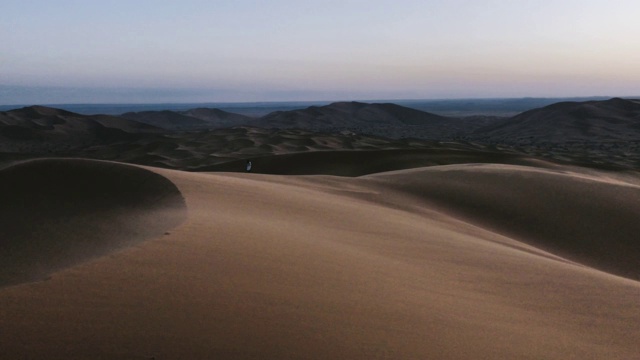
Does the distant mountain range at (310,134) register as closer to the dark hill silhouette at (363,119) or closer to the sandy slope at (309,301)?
the dark hill silhouette at (363,119)

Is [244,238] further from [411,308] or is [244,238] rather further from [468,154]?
[468,154]

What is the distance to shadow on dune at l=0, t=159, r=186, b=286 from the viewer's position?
3895 mm

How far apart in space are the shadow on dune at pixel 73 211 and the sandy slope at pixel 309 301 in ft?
0.79

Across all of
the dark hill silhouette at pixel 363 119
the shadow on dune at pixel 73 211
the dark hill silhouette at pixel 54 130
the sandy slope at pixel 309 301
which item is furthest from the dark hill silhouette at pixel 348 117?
the sandy slope at pixel 309 301

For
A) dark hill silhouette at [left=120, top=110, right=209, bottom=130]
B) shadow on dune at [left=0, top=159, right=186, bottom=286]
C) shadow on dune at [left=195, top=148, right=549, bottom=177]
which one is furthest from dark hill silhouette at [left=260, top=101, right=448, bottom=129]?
shadow on dune at [left=0, top=159, right=186, bottom=286]

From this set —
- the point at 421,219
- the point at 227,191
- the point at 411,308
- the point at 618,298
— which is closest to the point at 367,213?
the point at 421,219

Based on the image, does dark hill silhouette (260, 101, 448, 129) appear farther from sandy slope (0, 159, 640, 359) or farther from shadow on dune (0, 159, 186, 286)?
sandy slope (0, 159, 640, 359)

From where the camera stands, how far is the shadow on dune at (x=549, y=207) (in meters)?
8.17

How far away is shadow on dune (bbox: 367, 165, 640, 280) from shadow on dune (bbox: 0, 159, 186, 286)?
5029 millimetres

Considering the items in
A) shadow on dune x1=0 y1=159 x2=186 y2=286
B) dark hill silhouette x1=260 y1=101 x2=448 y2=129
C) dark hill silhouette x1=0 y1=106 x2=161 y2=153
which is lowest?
dark hill silhouette x1=0 y1=106 x2=161 y2=153

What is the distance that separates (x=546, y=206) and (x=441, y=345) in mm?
8037

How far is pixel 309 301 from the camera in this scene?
2.88 metres

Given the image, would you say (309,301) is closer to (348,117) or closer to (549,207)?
(549,207)

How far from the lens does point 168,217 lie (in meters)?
4.73
